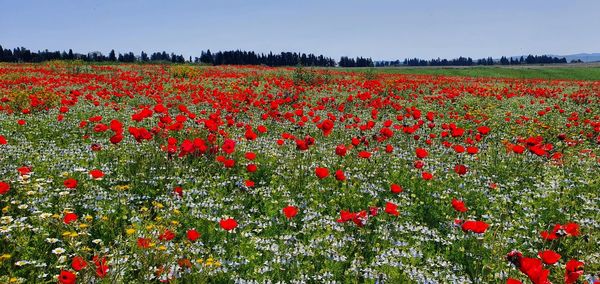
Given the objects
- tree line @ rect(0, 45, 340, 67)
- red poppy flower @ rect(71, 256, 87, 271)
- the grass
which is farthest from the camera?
tree line @ rect(0, 45, 340, 67)

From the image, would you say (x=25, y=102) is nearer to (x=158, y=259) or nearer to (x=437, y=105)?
(x=158, y=259)

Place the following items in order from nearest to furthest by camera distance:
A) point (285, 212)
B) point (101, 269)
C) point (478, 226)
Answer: point (101, 269) < point (478, 226) < point (285, 212)

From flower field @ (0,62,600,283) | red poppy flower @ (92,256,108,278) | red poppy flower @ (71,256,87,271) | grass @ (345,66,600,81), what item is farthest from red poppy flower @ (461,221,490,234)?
grass @ (345,66,600,81)

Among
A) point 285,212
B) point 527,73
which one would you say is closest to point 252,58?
point 527,73

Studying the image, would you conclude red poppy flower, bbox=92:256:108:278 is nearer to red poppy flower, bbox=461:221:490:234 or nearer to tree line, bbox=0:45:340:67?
red poppy flower, bbox=461:221:490:234

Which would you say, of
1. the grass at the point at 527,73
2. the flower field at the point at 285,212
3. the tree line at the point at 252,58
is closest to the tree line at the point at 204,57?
the tree line at the point at 252,58

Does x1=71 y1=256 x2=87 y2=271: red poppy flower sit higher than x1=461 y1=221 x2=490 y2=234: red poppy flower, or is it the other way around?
x1=461 y1=221 x2=490 y2=234: red poppy flower

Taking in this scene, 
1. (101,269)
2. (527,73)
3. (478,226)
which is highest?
(527,73)

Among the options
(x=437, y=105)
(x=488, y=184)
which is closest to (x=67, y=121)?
(x=488, y=184)

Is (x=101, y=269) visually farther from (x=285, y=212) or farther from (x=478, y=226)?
(x=478, y=226)

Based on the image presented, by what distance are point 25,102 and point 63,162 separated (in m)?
8.65

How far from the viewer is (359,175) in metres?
6.73

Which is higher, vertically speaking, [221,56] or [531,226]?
[221,56]

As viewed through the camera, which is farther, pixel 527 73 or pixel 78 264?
pixel 527 73
